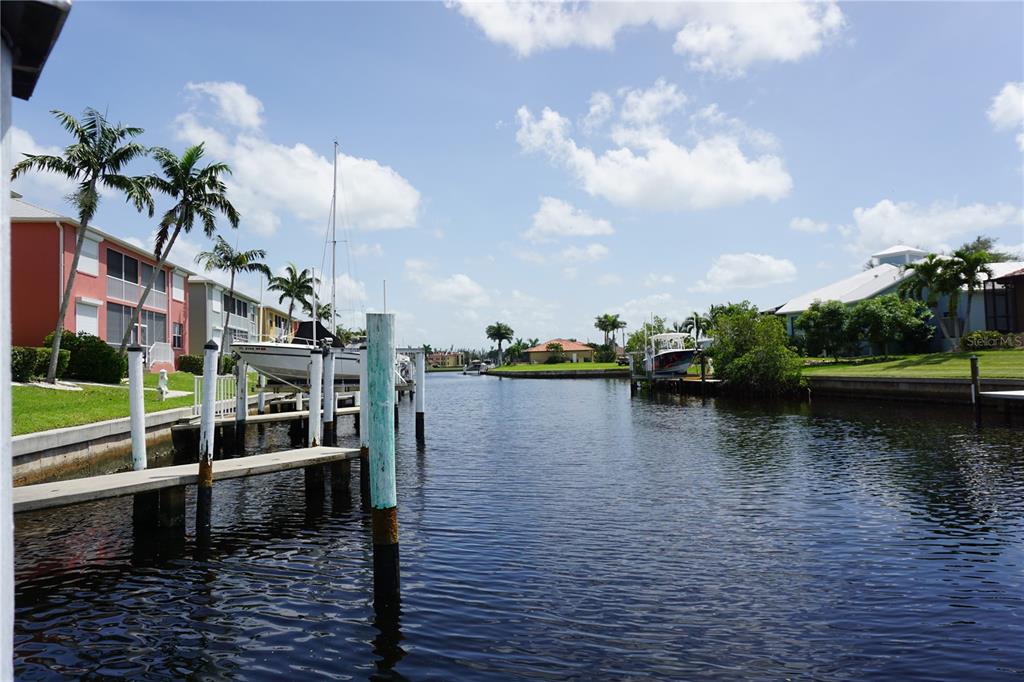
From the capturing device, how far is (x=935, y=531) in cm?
1191

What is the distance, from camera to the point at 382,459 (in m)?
8.23

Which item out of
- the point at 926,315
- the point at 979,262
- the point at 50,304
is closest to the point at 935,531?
the point at 50,304

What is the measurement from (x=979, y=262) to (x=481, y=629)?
Answer: 53.9 meters

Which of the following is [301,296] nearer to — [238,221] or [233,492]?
[238,221]

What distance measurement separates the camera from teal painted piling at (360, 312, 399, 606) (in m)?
8.22

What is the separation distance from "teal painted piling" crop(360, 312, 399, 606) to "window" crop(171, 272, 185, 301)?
4386 cm

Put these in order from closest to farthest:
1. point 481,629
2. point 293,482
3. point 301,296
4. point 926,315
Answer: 1. point 481,629
2. point 293,482
3. point 926,315
4. point 301,296

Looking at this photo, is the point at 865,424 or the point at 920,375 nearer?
the point at 865,424

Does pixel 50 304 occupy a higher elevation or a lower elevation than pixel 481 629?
higher

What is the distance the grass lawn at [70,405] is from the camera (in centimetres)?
1820

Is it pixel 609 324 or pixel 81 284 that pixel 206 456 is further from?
pixel 609 324

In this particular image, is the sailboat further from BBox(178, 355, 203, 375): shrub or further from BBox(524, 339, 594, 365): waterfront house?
BBox(524, 339, 594, 365): waterfront house

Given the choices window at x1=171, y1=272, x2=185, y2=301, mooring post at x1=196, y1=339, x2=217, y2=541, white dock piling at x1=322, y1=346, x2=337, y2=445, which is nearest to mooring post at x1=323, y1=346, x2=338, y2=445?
white dock piling at x1=322, y1=346, x2=337, y2=445

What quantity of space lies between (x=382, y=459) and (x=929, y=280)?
179 feet
